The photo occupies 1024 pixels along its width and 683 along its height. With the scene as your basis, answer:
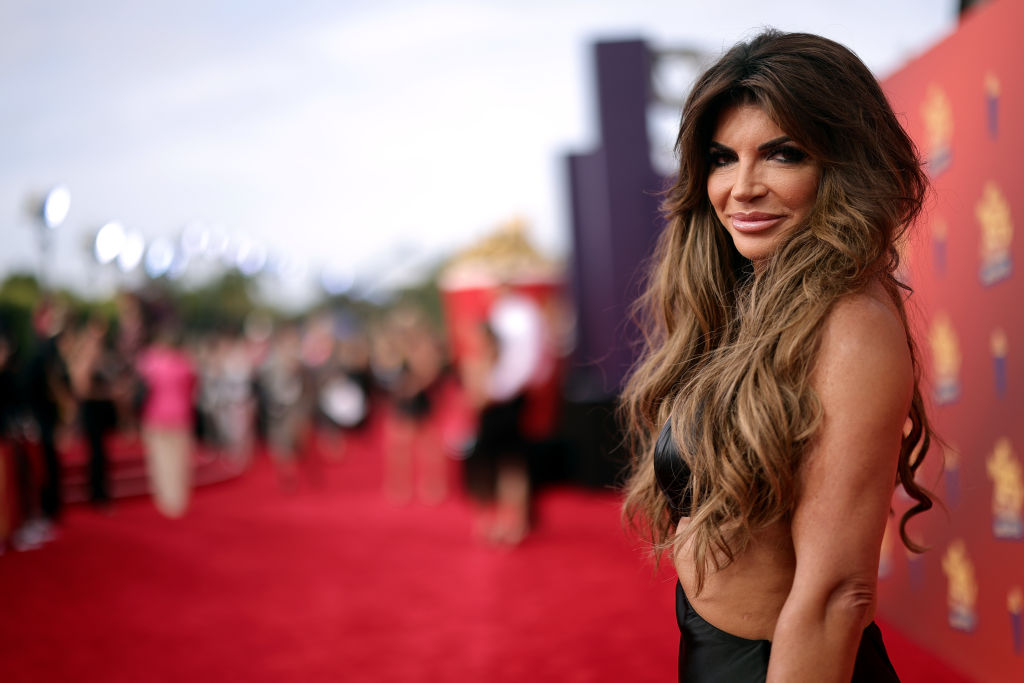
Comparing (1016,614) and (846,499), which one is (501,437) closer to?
(1016,614)

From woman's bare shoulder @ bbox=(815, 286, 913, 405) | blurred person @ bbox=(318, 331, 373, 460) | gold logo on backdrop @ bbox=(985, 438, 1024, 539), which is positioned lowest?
blurred person @ bbox=(318, 331, 373, 460)

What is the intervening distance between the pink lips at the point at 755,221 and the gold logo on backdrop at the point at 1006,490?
1889 millimetres

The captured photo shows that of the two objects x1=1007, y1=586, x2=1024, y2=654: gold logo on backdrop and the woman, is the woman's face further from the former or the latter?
x1=1007, y1=586, x2=1024, y2=654: gold logo on backdrop

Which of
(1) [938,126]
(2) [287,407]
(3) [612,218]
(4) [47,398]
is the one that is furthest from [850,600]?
(2) [287,407]

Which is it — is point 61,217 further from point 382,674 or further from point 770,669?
point 770,669

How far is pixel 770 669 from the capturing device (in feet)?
4.11

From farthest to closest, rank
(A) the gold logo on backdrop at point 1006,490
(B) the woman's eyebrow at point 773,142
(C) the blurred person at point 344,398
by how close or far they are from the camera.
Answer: (C) the blurred person at point 344,398
(A) the gold logo on backdrop at point 1006,490
(B) the woman's eyebrow at point 773,142

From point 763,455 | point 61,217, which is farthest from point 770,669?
point 61,217

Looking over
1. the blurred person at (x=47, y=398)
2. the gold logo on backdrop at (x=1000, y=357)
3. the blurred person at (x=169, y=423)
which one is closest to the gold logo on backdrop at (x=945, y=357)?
the gold logo on backdrop at (x=1000, y=357)

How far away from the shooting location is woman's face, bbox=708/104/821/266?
138 centimetres

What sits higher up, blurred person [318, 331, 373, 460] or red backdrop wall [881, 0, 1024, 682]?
red backdrop wall [881, 0, 1024, 682]

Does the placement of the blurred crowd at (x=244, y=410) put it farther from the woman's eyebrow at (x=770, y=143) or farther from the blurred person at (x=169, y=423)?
the woman's eyebrow at (x=770, y=143)

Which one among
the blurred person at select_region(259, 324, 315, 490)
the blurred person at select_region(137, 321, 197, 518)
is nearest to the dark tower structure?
the blurred person at select_region(259, 324, 315, 490)

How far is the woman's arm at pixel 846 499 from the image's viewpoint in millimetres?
1206
